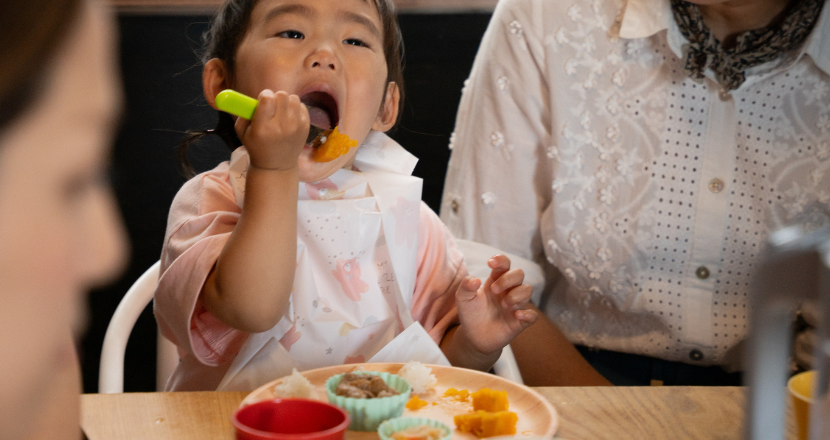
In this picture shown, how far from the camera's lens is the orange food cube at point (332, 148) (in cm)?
113

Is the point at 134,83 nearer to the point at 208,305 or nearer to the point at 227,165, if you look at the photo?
the point at 227,165

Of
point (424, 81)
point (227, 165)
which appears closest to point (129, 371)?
point (424, 81)

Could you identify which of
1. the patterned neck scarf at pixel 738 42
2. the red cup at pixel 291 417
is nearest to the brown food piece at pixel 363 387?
the red cup at pixel 291 417

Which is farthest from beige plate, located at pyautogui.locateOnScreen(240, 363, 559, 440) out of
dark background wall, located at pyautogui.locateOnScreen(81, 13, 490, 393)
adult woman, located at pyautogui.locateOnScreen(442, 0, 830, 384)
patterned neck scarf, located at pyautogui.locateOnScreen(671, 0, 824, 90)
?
dark background wall, located at pyautogui.locateOnScreen(81, 13, 490, 393)

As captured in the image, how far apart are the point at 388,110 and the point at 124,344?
2.05 feet

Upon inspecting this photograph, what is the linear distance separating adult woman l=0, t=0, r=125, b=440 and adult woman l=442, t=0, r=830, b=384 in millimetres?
1219

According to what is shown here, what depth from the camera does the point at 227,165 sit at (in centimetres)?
122

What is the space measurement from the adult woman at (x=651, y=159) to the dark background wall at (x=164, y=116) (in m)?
0.75

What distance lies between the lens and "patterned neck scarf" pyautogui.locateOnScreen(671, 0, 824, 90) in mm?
1396

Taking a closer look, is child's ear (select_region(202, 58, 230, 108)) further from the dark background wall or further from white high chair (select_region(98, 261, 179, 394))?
the dark background wall

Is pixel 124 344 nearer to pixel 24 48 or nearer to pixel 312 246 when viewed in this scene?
pixel 312 246

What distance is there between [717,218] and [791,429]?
0.67 m

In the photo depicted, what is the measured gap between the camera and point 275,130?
886mm

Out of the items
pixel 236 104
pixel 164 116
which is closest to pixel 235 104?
pixel 236 104
